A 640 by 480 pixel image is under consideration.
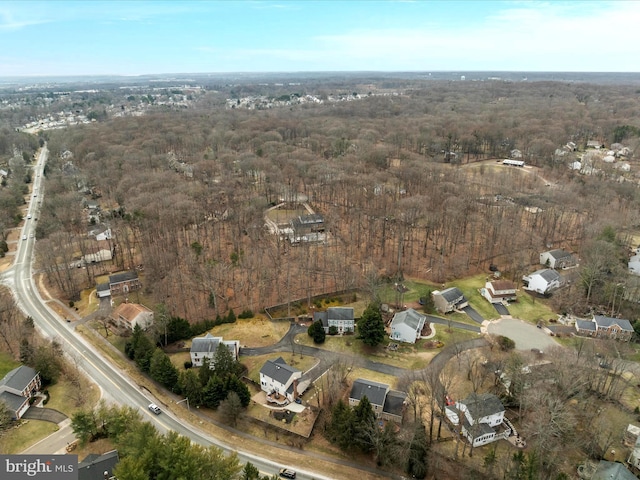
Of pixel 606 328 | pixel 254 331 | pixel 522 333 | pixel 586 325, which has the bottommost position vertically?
pixel 254 331

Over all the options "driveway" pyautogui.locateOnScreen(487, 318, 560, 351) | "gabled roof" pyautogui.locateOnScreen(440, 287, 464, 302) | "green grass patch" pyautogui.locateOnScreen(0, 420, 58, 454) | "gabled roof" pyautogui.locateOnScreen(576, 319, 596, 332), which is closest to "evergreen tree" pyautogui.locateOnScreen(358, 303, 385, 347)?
"gabled roof" pyautogui.locateOnScreen(440, 287, 464, 302)

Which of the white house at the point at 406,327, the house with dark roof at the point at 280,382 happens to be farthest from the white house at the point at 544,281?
the house with dark roof at the point at 280,382

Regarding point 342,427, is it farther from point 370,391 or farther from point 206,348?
point 206,348

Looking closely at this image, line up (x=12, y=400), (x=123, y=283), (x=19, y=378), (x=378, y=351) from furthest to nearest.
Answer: (x=123, y=283) → (x=378, y=351) → (x=19, y=378) → (x=12, y=400)

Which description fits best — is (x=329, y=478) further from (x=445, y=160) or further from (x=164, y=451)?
(x=445, y=160)

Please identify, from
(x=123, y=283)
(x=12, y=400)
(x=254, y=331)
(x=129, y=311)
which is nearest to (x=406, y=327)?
(x=254, y=331)

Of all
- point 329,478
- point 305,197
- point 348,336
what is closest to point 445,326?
point 348,336
